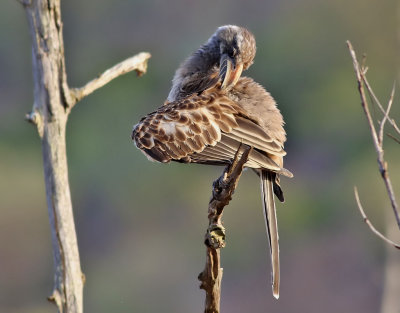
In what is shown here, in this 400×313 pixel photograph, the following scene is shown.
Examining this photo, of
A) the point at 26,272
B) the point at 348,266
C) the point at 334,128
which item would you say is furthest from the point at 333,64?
the point at 26,272

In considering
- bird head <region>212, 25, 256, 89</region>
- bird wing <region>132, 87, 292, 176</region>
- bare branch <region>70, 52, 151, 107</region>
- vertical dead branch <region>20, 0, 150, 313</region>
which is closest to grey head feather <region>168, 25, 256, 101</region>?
bird head <region>212, 25, 256, 89</region>

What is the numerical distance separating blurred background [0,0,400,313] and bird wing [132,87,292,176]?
1242 centimetres

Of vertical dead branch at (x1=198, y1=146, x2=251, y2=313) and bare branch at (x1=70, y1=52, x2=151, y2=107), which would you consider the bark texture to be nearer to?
bare branch at (x1=70, y1=52, x2=151, y2=107)

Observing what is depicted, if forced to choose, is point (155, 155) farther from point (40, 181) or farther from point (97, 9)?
point (97, 9)

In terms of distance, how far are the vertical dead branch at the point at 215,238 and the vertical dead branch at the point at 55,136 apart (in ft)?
2.19

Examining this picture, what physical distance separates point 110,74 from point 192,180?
54.1 ft

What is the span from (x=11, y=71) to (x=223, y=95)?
19.9m

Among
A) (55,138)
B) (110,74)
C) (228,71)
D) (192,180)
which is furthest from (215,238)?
(192,180)

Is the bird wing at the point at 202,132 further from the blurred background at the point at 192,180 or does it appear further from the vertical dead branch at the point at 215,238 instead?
the blurred background at the point at 192,180

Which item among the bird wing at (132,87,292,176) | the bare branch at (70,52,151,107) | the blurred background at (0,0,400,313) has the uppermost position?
the blurred background at (0,0,400,313)

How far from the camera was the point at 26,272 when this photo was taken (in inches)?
835

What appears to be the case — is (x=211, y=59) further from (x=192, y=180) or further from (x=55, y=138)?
(x=192, y=180)

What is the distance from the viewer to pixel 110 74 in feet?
17.5

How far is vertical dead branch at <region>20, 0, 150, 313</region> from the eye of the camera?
190 inches
